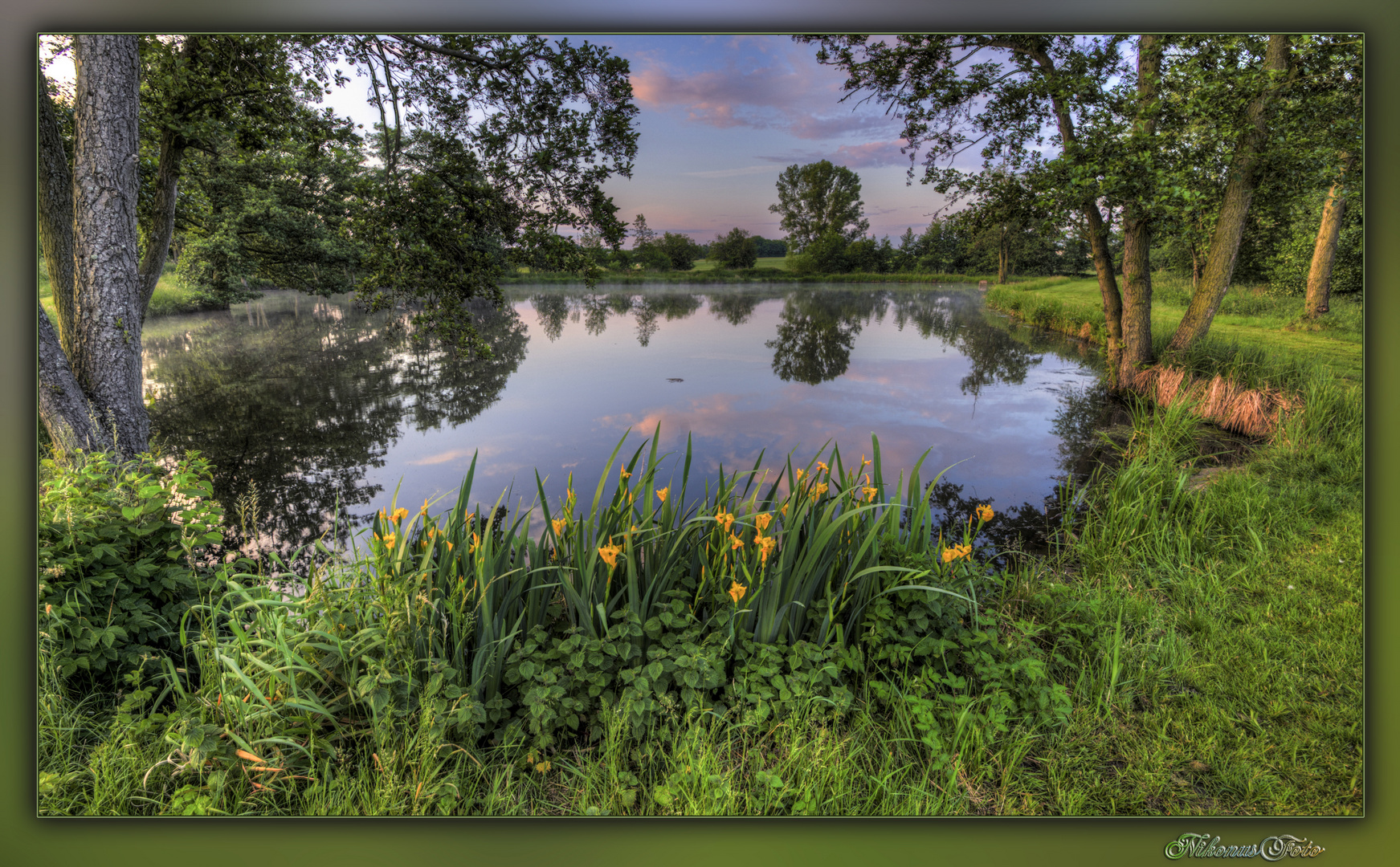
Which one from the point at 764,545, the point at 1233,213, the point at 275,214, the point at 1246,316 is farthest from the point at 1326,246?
the point at 275,214

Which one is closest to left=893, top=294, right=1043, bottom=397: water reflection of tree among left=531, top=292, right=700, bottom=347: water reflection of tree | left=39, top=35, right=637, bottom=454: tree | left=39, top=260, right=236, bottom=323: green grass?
left=531, top=292, right=700, bottom=347: water reflection of tree

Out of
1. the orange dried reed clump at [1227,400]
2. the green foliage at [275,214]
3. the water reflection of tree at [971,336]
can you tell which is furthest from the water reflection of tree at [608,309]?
the orange dried reed clump at [1227,400]

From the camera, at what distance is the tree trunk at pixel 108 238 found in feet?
8.67

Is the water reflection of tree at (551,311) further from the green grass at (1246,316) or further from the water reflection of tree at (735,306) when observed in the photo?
the green grass at (1246,316)

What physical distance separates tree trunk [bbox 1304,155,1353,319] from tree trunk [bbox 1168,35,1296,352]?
652mm

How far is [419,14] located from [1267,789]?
3594mm

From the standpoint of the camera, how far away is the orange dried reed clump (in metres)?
3.37

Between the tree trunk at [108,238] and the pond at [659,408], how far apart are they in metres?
0.90

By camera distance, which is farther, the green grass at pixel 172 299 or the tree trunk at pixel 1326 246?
the green grass at pixel 172 299

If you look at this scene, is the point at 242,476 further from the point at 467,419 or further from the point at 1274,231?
the point at 1274,231

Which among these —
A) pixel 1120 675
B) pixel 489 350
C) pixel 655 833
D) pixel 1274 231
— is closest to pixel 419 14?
pixel 489 350

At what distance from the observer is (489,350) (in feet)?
13.4

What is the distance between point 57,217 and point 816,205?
13.3ft

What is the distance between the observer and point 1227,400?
380 cm
